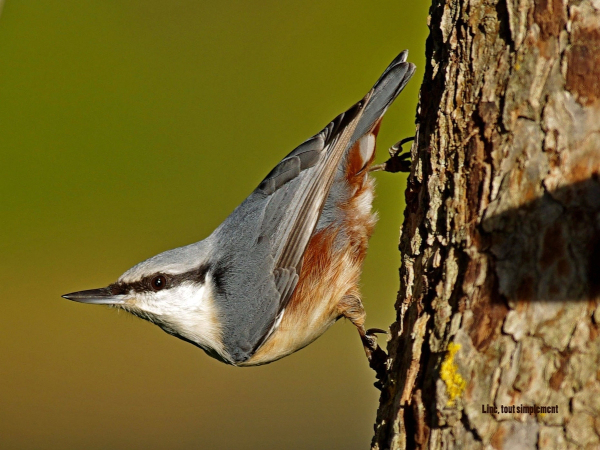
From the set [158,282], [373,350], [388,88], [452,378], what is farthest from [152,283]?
[452,378]

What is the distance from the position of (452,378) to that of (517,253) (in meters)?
0.33

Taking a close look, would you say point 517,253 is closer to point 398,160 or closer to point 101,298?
point 398,160

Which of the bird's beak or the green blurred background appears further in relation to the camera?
the green blurred background

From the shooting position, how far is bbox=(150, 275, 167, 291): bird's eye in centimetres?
264

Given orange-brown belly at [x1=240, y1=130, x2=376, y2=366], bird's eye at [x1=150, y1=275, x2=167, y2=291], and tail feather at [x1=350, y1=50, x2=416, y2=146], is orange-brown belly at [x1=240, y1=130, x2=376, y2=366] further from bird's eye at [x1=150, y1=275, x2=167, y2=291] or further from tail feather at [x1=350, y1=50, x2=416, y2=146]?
bird's eye at [x1=150, y1=275, x2=167, y2=291]

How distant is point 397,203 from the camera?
4.17 metres

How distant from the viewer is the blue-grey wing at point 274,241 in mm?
2756

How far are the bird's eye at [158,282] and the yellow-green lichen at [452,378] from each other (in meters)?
1.45

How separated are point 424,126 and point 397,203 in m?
2.17

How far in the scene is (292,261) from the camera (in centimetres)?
279

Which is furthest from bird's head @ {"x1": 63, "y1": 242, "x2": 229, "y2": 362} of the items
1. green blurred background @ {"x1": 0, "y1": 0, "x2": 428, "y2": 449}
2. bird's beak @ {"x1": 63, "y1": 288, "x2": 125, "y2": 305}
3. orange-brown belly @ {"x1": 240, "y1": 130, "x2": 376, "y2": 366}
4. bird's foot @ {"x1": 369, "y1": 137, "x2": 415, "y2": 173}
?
green blurred background @ {"x1": 0, "y1": 0, "x2": 428, "y2": 449}

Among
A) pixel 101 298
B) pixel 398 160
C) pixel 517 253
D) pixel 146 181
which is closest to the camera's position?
pixel 517 253

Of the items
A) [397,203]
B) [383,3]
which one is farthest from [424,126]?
[383,3]

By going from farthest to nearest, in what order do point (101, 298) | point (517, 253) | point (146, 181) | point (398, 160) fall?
point (146, 181)
point (398, 160)
point (101, 298)
point (517, 253)
